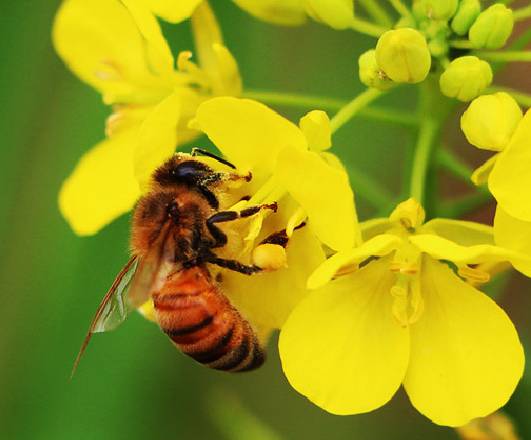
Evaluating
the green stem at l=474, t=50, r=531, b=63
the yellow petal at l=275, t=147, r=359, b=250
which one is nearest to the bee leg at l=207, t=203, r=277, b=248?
the yellow petal at l=275, t=147, r=359, b=250

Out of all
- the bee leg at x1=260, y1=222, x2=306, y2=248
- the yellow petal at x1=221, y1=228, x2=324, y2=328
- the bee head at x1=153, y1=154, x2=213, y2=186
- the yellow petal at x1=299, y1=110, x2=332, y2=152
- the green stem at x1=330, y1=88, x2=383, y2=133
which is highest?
the yellow petal at x1=299, y1=110, x2=332, y2=152

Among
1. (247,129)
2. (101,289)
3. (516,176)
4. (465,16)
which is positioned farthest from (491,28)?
(101,289)

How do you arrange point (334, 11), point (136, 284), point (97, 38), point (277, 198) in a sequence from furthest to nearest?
point (97, 38) < point (334, 11) < point (277, 198) < point (136, 284)

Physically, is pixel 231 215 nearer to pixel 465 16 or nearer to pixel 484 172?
pixel 484 172

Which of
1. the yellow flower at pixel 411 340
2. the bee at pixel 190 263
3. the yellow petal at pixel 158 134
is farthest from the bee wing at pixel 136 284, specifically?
the yellow flower at pixel 411 340

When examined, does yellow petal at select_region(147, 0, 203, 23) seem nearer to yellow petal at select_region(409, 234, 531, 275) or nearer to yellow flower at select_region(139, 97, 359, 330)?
yellow flower at select_region(139, 97, 359, 330)

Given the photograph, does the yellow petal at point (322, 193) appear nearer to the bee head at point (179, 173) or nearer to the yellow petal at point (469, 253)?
the yellow petal at point (469, 253)
